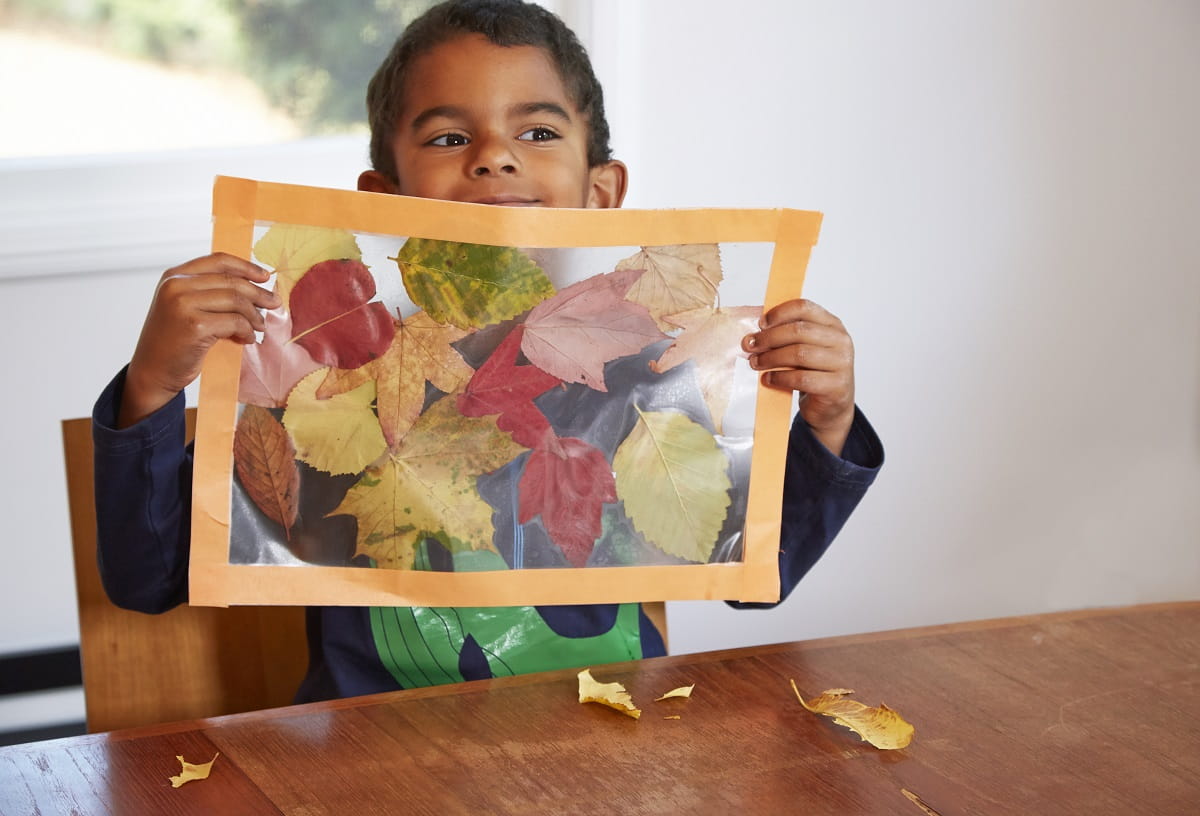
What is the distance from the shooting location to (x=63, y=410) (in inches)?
56.3

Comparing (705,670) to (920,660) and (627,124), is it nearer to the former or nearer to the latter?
(920,660)

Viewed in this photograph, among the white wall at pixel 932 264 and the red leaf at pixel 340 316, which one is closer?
the red leaf at pixel 340 316

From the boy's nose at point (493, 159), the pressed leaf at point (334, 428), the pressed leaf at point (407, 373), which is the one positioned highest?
the boy's nose at point (493, 159)

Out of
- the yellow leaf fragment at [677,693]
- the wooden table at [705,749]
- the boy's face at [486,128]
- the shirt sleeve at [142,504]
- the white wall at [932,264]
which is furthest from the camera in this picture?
the white wall at [932,264]

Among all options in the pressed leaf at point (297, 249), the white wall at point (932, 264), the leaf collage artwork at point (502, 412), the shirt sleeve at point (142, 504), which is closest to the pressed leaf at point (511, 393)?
the leaf collage artwork at point (502, 412)

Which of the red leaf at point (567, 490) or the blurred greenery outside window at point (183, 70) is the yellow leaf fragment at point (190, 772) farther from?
the blurred greenery outside window at point (183, 70)

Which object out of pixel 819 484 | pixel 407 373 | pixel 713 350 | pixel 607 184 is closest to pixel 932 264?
pixel 607 184

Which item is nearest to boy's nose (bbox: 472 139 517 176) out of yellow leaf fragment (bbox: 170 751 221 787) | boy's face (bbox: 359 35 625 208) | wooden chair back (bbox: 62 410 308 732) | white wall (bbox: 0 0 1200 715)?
boy's face (bbox: 359 35 625 208)

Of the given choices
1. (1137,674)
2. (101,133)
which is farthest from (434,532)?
(101,133)

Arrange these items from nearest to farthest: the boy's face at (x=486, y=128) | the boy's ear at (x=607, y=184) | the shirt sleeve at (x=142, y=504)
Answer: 1. the shirt sleeve at (x=142, y=504)
2. the boy's face at (x=486, y=128)
3. the boy's ear at (x=607, y=184)

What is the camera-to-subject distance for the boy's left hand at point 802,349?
2.56 ft

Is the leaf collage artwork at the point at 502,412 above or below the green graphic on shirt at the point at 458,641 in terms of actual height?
above

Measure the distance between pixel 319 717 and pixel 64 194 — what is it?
0.97 metres

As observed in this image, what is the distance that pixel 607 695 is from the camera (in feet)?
2.29
